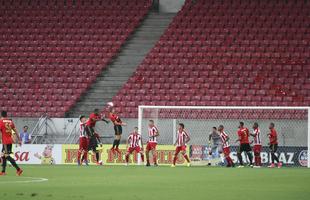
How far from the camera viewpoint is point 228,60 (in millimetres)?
40375

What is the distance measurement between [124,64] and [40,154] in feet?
25.1

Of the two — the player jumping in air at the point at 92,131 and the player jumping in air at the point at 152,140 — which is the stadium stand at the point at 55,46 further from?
the player jumping in air at the point at 152,140

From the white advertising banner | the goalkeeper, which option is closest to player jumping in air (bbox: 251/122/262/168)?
the goalkeeper

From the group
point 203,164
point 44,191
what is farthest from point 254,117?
point 44,191

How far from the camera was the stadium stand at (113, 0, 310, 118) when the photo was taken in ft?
126

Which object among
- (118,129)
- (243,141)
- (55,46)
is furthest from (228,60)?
(55,46)

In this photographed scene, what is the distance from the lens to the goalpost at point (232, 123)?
34688 mm

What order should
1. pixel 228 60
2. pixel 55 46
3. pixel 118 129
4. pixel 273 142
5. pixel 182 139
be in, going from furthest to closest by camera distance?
pixel 55 46, pixel 228 60, pixel 118 129, pixel 273 142, pixel 182 139

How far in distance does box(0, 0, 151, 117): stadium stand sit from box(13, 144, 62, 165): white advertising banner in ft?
8.32

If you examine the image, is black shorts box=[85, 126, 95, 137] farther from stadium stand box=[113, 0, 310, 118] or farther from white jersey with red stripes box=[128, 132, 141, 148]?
stadium stand box=[113, 0, 310, 118]

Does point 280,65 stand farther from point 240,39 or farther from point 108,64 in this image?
point 108,64

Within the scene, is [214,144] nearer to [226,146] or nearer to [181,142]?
[226,146]

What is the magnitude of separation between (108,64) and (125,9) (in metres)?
3.99

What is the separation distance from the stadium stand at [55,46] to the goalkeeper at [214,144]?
735 cm
